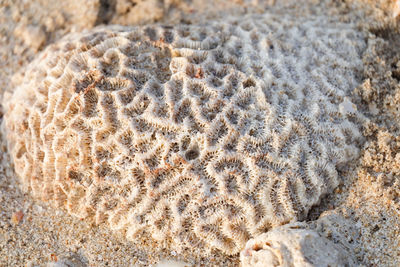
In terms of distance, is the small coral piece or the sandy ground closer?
the small coral piece

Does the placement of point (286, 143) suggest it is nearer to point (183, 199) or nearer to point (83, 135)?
point (183, 199)

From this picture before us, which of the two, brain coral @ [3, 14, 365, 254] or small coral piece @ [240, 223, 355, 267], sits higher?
brain coral @ [3, 14, 365, 254]

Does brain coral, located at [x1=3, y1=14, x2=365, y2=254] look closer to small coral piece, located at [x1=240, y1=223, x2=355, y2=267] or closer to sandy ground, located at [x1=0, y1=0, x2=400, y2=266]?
sandy ground, located at [x1=0, y1=0, x2=400, y2=266]

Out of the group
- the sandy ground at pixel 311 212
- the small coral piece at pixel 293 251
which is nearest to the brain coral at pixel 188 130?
the sandy ground at pixel 311 212

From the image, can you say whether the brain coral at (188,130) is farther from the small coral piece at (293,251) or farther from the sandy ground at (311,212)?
the small coral piece at (293,251)

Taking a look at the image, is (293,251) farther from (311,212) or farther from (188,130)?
(188,130)

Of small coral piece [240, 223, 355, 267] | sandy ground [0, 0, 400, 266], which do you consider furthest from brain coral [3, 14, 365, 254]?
small coral piece [240, 223, 355, 267]
